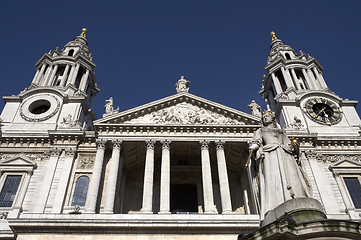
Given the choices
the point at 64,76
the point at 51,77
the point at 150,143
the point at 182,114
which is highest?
the point at 64,76

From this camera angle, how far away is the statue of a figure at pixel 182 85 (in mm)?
27695

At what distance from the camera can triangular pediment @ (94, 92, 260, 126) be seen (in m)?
24.3

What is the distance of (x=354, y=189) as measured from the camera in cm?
2278

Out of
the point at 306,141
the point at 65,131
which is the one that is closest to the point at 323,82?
the point at 306,141

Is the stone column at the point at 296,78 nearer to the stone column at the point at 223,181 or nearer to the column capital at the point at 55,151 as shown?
the stone column at the point at 223,181

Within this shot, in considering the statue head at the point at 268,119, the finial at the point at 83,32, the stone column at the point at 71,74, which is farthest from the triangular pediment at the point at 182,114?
the finial at the point at 83,32

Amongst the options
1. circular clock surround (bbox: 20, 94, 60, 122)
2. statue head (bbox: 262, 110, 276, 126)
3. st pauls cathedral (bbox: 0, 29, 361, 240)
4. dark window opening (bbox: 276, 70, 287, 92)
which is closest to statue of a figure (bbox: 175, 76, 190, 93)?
st pauls cathedral (bbox: 0, 29, 361, 240)

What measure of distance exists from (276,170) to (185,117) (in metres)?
16.8

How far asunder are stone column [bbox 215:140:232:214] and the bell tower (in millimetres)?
10699

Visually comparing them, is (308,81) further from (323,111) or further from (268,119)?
(268,119)

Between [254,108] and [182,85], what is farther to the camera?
[182,85]

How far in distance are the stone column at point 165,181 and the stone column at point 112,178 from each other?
2.87m

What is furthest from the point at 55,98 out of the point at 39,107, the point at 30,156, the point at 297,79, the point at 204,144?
the point at 297,79

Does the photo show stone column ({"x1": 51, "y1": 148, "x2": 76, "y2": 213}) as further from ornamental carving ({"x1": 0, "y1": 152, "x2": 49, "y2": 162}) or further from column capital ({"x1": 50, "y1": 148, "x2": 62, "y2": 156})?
ornamental carving ({"x1": 0, "y1": 152, "x2": 49, "y2": 162})
